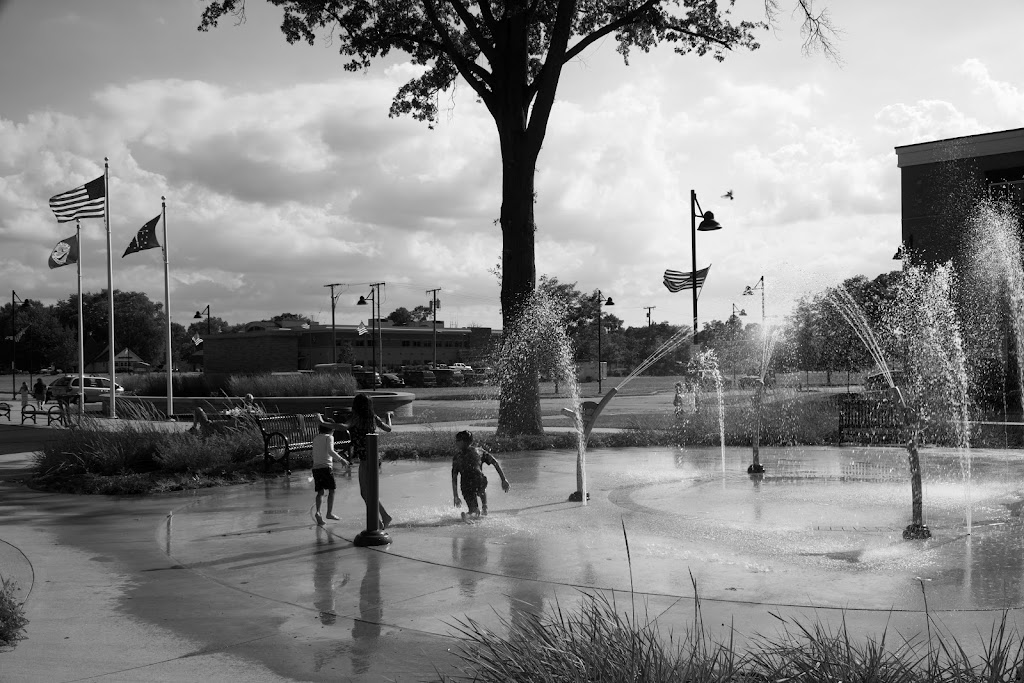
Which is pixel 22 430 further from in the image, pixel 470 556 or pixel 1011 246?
pixel 1011 246

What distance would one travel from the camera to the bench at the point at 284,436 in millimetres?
13555

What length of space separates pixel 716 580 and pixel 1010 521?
13.3 ft

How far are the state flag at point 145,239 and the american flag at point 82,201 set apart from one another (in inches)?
76.7

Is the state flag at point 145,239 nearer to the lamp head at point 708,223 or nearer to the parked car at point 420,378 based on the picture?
the lamp head at point 708,223

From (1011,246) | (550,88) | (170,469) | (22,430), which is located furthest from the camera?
(1011,246)

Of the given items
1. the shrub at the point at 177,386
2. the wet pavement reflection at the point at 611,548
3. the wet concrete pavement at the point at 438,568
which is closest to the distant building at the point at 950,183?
the wet pavement reflection at the point at 611,548

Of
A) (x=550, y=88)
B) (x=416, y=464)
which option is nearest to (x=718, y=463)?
(x=416, y=464)

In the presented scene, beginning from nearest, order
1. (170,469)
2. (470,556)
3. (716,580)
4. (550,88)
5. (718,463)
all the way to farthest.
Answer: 1. (716,580)
2. (470,556)
3. (170,469)
4. (718,463)
5. (550,88)

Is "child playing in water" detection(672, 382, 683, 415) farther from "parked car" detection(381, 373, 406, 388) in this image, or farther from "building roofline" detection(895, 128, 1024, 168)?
"parked car" detection(381, 373, 406, 388)

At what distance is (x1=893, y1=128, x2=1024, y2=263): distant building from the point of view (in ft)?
110

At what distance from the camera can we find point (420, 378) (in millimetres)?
69875

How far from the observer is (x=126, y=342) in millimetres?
127562

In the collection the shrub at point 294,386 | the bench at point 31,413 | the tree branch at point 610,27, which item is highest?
the tree branch at point 610,27

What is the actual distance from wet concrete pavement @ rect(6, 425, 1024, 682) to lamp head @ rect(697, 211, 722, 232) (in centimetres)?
1478
